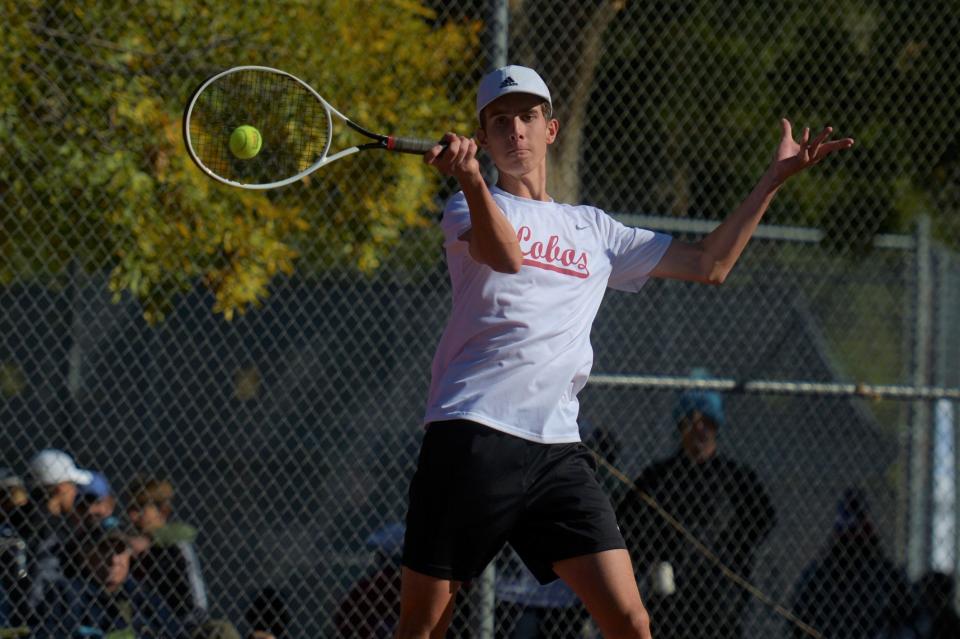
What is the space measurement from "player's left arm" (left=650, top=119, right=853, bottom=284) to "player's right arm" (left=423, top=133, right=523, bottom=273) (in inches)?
23.2

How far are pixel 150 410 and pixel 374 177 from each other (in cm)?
135

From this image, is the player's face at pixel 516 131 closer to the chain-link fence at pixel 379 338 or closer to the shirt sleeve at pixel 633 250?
the shirt sleeve at pixel 633 250

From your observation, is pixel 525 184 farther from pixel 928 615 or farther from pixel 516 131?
pixel 928 615

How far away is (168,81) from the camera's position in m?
5.21

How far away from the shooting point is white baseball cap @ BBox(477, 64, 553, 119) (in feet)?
10.9

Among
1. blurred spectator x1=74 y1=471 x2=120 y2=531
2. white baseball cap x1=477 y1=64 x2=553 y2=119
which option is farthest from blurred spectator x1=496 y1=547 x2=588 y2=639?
white baseball cap x1=477 y1=64 x2=553 y2=119

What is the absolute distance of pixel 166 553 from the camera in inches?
209

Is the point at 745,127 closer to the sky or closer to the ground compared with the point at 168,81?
closer to the sky

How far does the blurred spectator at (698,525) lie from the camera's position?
5.59m

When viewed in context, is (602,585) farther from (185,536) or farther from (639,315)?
(639,315)

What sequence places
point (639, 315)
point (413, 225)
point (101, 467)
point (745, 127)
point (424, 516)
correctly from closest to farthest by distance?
point (424, 516)
point (101, 467)
point (413, 225)
point (639, 315)
point (745, 127)

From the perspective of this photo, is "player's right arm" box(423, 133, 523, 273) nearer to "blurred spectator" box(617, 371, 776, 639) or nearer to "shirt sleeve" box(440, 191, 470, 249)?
"shirt sleeve" box(440, 191, 470, 249)

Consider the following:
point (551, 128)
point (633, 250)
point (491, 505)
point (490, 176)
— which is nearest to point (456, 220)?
point (551, 128)

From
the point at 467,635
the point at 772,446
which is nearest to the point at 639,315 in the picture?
the point at 772,446
